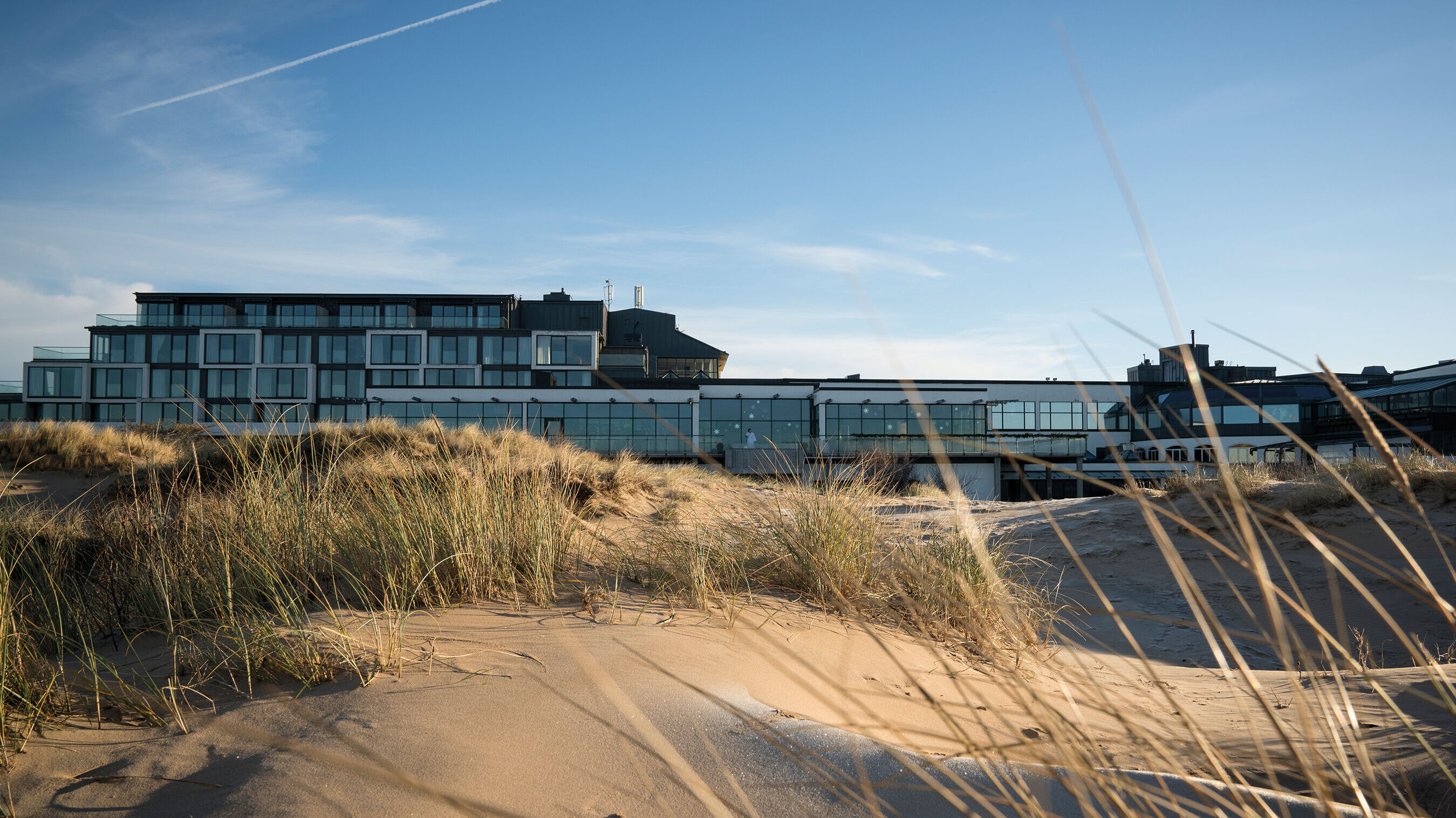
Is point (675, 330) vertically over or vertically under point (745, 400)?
over

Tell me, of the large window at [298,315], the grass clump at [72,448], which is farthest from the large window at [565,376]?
the grass clump at [72,448]

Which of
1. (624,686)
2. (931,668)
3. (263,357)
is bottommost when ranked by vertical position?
(931,668)

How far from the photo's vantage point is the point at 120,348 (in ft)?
177

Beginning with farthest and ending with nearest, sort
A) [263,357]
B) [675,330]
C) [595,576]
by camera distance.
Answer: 1. [675,330]
2. [263,357]
3. [595,576]

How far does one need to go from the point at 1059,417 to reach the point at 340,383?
4622 cm

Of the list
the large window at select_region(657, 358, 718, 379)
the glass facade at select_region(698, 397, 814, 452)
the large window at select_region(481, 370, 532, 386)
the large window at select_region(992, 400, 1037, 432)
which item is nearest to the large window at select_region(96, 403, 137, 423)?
the large window at select_region(481, 370, 532, 386)

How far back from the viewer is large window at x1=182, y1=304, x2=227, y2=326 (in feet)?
182

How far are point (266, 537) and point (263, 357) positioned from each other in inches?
2273

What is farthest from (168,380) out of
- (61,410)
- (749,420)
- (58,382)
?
(749,420)

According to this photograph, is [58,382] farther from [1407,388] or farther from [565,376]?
[1407,388]

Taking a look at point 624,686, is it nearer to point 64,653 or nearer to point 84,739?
point 84,739

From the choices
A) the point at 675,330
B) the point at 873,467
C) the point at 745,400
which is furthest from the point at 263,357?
the point at 873,467

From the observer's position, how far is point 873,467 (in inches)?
368

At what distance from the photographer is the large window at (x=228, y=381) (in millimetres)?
54031
